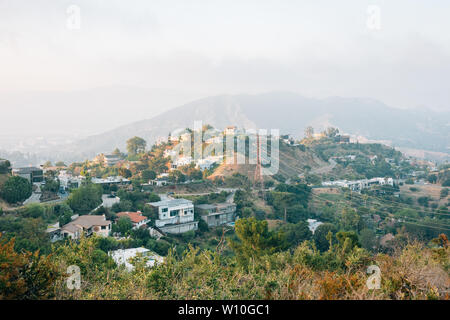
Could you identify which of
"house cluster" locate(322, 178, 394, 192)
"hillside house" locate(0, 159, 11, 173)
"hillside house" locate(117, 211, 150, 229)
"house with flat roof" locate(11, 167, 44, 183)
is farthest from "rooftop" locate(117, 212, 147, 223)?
"house cluster" locate(322, 178, 394, 192)

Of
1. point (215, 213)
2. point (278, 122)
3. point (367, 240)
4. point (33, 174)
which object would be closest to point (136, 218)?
point (215, 213)

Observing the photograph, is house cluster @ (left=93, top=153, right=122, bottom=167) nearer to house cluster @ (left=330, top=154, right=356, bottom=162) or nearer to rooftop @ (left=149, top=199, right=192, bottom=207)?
rooftop @ (left=149, top=199, right=192, bottom=207)

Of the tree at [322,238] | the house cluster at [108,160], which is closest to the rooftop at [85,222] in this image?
the tree at [322,238]

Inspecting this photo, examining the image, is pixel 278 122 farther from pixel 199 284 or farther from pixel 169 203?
pixel 199 284

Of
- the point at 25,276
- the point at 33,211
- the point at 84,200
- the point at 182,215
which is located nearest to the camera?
the point at 25,276

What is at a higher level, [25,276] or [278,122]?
[25,276]

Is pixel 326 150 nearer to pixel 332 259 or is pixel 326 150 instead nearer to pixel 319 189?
pixel 319 189
